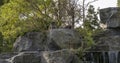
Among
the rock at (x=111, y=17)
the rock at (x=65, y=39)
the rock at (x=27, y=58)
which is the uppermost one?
the rock at (x=111, y=17)

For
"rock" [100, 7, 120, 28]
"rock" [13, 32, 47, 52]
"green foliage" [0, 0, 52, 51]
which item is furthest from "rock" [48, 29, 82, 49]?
"rock" [100, 7, 120, 28]

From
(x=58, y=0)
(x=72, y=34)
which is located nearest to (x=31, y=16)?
(x=58, y=0)

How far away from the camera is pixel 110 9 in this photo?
57.2 feet

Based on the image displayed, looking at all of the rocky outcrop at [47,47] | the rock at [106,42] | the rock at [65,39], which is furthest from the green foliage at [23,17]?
the rock at [106,42]

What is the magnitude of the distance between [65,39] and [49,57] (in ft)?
9.48

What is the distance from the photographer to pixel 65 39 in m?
14.4

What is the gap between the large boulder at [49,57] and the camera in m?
11.5

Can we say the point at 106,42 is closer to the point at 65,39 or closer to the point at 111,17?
the point at 65,39

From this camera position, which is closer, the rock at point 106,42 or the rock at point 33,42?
the rock at point 106,42

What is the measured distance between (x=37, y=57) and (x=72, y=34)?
3029mm

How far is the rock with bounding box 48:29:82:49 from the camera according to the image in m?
14.3

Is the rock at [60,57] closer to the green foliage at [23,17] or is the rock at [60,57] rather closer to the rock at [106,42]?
the rock at [106,42]

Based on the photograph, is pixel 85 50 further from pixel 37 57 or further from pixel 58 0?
pixel 58 0

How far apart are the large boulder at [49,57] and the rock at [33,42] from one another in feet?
12.9
